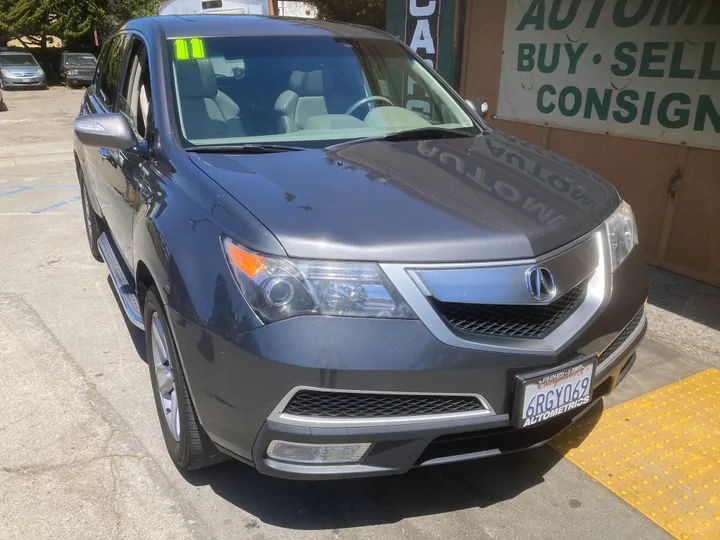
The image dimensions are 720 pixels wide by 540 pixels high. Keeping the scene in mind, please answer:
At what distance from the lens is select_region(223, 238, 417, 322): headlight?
6.61 ft

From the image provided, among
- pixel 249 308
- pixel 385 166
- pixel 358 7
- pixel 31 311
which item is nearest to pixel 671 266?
pixel 385 166

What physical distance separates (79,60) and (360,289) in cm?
2879

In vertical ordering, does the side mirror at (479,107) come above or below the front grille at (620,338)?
above

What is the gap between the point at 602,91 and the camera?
5.60 meters

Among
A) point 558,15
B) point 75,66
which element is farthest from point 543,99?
point 75,66

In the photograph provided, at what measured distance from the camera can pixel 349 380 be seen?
6.54 feet

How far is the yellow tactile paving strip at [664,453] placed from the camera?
265cm

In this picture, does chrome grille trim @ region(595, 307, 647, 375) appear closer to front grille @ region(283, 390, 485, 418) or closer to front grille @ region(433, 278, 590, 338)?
front grille @ region(433, 278, 590, 338)

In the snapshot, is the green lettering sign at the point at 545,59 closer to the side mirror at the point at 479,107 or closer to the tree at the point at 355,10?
the side mirror at the point at 479,107

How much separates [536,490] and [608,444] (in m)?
0.56

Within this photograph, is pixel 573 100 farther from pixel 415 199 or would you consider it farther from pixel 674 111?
pixel 415 199

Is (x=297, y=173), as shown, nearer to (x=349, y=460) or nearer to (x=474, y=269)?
(x=474, y=269)

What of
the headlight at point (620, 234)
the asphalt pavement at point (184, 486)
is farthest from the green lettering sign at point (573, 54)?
the headlight at point (620, 234)

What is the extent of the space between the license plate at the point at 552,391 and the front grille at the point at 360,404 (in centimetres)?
20
